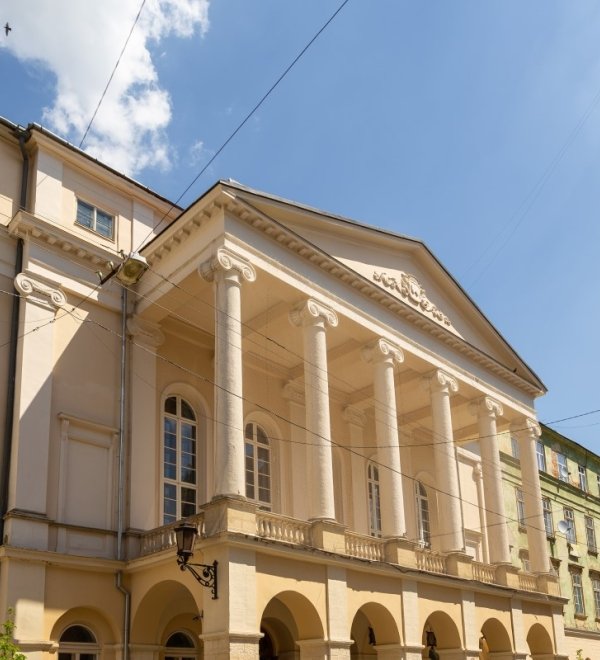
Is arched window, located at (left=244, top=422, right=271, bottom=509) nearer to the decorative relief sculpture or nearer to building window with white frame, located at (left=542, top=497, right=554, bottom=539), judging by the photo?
the decorative relief sculpture

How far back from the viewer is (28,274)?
17.7 metres

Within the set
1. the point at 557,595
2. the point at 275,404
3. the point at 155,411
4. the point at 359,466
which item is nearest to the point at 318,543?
the point at 155,411

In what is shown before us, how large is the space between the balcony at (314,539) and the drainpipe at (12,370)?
298 centimetres

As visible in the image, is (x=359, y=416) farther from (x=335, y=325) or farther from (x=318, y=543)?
(x=318, y=543)

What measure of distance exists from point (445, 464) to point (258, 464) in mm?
4873

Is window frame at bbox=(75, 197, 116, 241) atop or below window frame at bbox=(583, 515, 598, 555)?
atop

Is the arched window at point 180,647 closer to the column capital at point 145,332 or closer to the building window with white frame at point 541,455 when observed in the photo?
the column capital at point 145,332

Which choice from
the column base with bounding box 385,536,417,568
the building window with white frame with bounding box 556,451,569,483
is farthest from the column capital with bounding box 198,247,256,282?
the building window with white frame with bounding box 556,451,569,483

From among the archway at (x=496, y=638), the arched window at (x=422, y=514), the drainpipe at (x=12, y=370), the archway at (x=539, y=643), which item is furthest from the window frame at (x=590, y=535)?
the drainpipe at (x=12, y=370)

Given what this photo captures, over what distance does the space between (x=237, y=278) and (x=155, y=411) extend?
408cm

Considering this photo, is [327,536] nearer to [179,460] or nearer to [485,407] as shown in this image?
[179,460]

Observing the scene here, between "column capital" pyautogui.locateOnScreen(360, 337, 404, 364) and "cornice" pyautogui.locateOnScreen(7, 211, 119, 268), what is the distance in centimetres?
655

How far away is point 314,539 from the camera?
55.3 ft

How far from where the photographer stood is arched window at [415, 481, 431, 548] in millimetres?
27250
